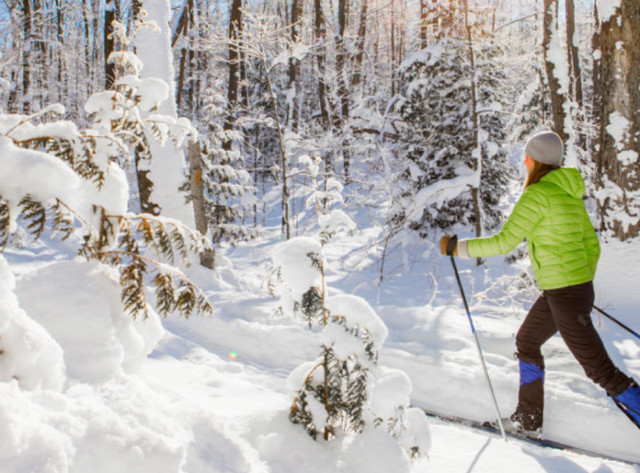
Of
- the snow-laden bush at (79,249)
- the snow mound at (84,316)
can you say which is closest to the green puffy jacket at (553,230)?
the snow-laden bush at (79,249)

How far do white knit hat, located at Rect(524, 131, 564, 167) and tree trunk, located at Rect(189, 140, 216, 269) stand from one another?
5562 millimetres

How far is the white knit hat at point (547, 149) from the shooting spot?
120 inches

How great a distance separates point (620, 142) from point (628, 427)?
157 inches

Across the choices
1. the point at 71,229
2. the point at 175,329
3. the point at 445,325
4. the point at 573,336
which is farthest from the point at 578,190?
the point at 175,329

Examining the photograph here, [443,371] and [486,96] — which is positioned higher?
[486,96]

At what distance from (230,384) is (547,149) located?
9.80ft

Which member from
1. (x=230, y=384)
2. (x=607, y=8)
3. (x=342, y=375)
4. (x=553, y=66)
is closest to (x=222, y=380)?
(x=230, y=384)

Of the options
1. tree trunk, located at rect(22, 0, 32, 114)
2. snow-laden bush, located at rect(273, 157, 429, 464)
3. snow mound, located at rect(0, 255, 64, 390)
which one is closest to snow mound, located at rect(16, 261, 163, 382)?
snow mound, located at rect(0, 255, 64, 390)

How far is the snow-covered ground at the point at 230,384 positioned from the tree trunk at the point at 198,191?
630 mm

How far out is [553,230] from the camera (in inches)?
116

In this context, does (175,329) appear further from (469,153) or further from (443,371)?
(469,153)

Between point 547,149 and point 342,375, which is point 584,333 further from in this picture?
point 342,375

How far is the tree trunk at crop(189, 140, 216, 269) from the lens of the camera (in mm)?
7559

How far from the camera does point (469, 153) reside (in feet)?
36.0
